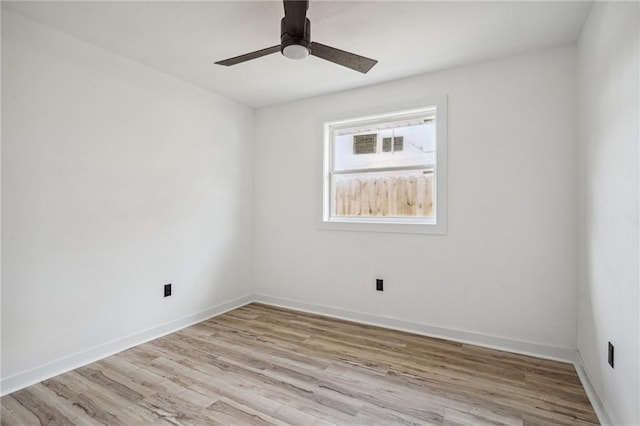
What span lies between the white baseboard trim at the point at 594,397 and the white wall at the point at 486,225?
0.68 feet

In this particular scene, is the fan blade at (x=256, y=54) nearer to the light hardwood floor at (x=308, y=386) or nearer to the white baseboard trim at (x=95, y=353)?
the light hardwood floor at (x=308, y=386)

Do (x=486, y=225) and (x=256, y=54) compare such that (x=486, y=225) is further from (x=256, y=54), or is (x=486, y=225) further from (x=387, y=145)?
(x=256, y=54)

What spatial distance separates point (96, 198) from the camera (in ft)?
8.14

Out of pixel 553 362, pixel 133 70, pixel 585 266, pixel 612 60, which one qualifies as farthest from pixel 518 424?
pixel 133 70

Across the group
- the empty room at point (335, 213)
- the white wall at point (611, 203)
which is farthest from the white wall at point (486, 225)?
the white wall at point (611, 203)

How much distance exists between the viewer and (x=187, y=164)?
3223mm

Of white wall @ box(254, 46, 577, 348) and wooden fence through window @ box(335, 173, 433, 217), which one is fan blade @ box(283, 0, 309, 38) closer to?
white wall @ box(254, 46, 577, 348)

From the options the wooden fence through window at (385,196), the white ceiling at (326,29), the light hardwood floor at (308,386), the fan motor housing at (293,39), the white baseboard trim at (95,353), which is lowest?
the light hardwood floor at (308,386)

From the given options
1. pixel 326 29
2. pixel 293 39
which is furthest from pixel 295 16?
pixel 326 29

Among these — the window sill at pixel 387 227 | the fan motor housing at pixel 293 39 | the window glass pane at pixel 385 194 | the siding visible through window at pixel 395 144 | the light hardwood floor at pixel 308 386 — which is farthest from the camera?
the siding visible through window at pixel 395 144

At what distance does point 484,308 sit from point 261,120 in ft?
10.6

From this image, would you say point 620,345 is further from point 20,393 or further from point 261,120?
point 261,120

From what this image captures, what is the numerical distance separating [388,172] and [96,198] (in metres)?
2.62

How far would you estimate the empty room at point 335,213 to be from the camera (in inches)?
72.6
